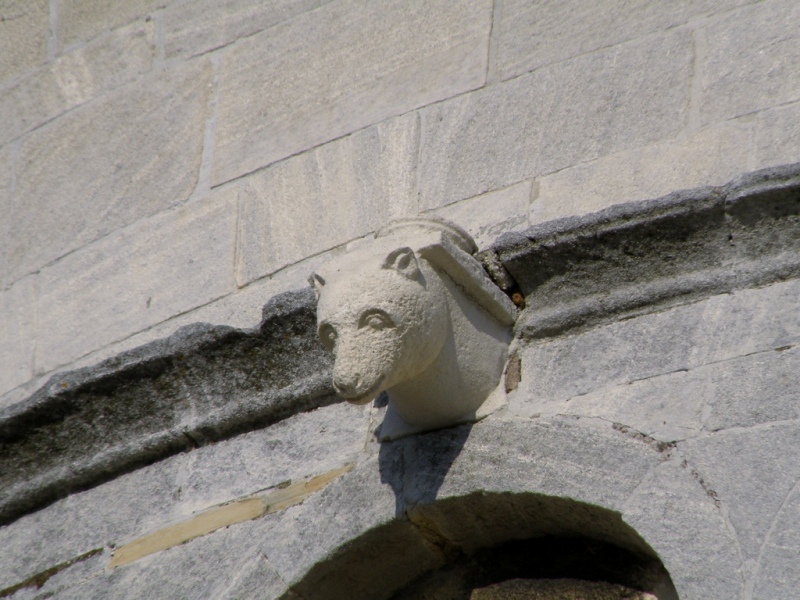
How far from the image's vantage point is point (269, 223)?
12.4 feet

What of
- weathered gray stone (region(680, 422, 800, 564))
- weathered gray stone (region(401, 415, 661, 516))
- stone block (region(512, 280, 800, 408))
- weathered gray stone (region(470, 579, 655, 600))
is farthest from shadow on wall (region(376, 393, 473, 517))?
weathered gray stone (region(680, 422, 800, 564))

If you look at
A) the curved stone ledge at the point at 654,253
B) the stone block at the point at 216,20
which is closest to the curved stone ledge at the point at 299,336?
the curved stone ledge at the point at 654,253

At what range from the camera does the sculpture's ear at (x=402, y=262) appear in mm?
2732

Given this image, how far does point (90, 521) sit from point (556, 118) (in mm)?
1722

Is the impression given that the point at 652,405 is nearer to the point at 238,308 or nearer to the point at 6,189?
the point at 238,308

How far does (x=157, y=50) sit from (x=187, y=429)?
1.69 metres

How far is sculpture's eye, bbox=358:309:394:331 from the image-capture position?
2.63m

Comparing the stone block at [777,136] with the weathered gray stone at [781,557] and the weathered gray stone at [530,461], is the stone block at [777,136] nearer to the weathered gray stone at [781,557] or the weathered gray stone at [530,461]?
the weathered gray stone at [530,461]

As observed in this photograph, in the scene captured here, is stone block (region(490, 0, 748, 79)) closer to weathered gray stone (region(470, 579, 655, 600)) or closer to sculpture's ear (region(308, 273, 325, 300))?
sculpture's ear (region(308, 273, 325, 300))

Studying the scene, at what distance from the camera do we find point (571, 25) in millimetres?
3641

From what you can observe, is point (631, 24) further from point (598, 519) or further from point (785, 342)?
point (598, 519)

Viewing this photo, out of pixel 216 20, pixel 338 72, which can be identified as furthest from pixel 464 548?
pixel 216 20

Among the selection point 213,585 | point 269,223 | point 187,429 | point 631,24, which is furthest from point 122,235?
point 631,24

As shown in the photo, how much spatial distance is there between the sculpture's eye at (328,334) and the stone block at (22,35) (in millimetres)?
2575
